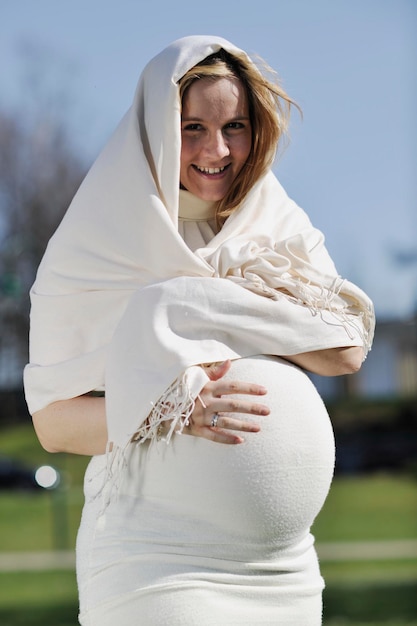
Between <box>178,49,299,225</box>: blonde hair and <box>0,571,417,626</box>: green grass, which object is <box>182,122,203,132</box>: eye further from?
<box>0,571,417,626</box>: green grass

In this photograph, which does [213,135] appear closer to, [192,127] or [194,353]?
[192,127]

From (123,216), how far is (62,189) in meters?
13.0

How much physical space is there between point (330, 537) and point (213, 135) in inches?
520

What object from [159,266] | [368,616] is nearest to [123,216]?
[159,266]

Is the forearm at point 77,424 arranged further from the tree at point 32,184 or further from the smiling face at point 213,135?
the tree at point 32,184

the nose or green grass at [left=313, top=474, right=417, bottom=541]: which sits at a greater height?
the nose

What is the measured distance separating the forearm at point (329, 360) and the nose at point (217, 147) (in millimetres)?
424

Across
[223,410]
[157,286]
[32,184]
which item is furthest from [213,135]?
[32,184]

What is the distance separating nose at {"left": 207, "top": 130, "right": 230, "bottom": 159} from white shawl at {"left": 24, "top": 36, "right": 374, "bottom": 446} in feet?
0.26

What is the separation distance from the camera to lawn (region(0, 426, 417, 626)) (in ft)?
32.6

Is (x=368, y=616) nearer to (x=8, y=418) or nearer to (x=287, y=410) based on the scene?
(x=8, y=418)

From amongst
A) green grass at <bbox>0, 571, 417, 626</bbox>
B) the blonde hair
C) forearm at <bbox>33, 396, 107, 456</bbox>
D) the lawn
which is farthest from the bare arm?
green grass at <bbox>0, 571, 417, 626</bbox>

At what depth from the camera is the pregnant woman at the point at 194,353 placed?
191cm

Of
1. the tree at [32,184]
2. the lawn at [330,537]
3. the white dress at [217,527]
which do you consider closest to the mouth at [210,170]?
the white dress at [217,527]
